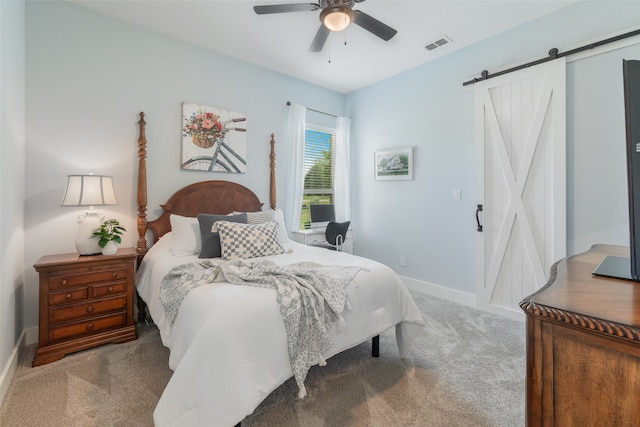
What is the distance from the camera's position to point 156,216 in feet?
9.67

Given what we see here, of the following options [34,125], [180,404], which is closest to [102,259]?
[34,125]

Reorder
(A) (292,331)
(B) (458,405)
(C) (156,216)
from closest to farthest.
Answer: (A) (292,331) < (B) (458,405) < (C) (156,216)

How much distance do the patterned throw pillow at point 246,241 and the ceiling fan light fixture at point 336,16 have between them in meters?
1.69

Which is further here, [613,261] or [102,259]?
[102,259]

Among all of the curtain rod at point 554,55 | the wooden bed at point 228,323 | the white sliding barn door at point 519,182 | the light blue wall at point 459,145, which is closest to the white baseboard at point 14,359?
the wooden bed at point 228,323

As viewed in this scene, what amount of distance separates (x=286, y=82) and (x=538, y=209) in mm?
3248

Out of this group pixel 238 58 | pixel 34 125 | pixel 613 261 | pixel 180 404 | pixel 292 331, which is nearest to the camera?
pixel 613 261

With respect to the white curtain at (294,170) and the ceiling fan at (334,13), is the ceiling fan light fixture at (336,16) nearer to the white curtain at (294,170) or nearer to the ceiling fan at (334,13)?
the ceiling fan at (334,13)

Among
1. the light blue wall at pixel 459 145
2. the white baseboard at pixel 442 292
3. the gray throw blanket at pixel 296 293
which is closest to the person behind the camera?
the gray throw blanket at pixel 296 293

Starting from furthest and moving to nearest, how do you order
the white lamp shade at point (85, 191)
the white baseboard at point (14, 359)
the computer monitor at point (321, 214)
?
the computer monitor at point (321, 214) → the white lamp shade at point (85, 191) → the white baseboard at point (14, 359)

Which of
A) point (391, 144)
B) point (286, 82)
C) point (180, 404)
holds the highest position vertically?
point (286, 82)

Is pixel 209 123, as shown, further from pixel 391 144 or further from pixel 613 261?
pixel 613 261

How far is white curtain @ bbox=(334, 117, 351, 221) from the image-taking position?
445 centimetres

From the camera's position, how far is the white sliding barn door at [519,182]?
8.51 ft
